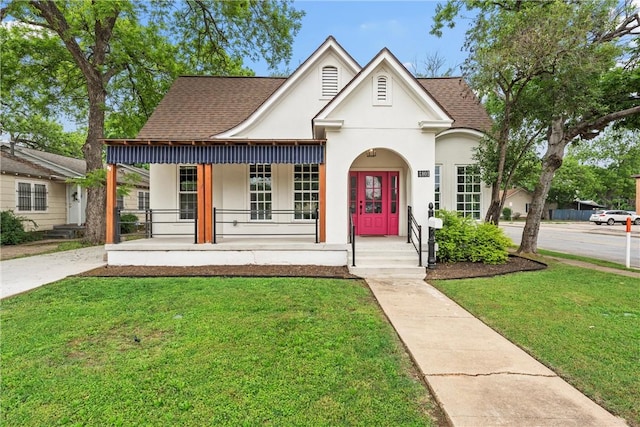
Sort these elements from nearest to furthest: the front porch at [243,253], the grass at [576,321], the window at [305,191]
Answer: the grass at [576,321] → the front porch at [243,253] → the window at [305,191]

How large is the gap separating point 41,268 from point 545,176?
15.8m

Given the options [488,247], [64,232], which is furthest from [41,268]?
[488,247]

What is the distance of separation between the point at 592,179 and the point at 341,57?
161ft

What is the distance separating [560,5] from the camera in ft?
31.1

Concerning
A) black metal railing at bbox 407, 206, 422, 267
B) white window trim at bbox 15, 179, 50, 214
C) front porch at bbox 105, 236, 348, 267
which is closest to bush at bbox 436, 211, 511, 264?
black metal railing at bbox 407, 206, 422, 267

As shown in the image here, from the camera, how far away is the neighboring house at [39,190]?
1634cm

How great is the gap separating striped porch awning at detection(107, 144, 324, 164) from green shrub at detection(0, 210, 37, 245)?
32.2ft

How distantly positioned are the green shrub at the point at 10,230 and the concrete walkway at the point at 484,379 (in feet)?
58.8

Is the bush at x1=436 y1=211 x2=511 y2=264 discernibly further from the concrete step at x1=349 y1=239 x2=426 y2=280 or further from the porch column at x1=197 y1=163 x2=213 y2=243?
the porch column at x1=197 y1=163 x2=213 y2=243

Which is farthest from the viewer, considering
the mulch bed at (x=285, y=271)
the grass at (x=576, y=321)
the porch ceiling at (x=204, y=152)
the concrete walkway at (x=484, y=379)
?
the porch ceiling at (x=204, y=152)

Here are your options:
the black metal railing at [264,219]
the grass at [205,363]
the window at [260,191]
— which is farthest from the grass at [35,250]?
the window at [260,191]

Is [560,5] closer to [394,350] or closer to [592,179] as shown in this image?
[394,350]

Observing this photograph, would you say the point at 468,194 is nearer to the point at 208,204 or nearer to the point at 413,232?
the point at 413,232

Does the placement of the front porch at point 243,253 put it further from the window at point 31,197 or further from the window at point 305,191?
the window at point 31,197
